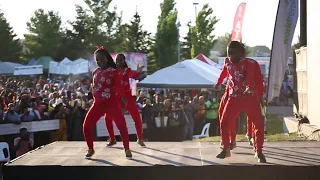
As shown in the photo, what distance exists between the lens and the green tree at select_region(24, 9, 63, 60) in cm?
4991

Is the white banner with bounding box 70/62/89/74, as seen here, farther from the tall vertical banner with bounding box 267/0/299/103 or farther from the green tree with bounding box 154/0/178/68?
the tall vertical banner with bounding box 267/0/299/103

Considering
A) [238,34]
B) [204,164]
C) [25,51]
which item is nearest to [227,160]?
[204,164]

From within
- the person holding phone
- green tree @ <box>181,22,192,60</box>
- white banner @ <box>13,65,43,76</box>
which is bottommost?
the person holding phone

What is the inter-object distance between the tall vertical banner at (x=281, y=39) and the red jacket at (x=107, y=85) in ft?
17.6

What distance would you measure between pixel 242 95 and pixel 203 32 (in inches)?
1479

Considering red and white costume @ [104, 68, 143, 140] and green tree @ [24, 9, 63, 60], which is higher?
green tree @ [24, 9, 63, 60]

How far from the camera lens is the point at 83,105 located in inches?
578

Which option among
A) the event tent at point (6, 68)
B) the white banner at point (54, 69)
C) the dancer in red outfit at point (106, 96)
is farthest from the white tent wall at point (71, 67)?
the dancer in red outfit at point (106, 96)

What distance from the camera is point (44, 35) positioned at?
5016cm

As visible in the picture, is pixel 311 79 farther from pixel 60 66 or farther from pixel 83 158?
pixel 60 66

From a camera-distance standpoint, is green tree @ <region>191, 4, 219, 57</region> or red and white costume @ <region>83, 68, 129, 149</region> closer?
red and white costume @ <region>83, 68, 129, 149</region>

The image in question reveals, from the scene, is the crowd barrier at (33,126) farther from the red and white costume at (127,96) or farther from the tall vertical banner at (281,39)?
the tall vertical banner at (281,39)

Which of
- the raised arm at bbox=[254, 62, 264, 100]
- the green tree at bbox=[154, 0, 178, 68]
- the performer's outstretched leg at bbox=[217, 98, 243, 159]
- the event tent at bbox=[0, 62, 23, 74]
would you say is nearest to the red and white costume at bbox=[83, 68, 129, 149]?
the performer's outstretched leg at bbox=[217, 98, 243, 159]

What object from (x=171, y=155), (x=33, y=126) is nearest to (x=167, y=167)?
(x=171, y=155)
